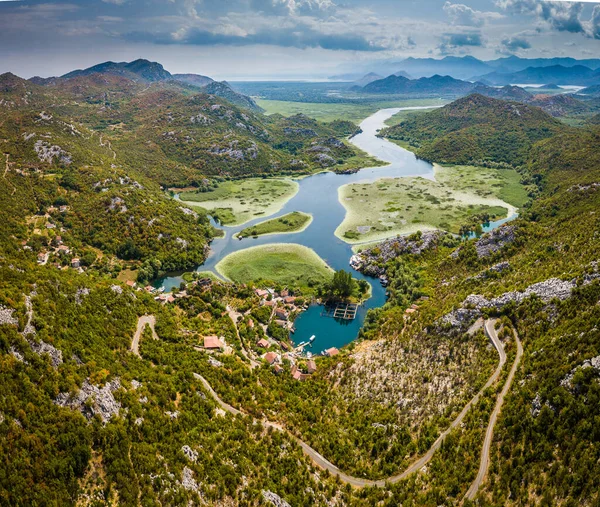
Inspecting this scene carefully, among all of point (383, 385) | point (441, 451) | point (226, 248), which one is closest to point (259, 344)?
point (383, 385)

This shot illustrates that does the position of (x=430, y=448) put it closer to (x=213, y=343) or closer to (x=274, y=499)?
(x=274, y=499)

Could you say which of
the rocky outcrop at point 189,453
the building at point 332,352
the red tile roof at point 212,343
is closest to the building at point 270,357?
the red tile roof at point 212,343

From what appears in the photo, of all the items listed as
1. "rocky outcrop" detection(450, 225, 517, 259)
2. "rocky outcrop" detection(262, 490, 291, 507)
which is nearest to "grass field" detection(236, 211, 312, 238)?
"rocky outcrop" detection(450, 225, 517, 259)

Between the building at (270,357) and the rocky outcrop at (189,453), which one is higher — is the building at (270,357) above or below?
below

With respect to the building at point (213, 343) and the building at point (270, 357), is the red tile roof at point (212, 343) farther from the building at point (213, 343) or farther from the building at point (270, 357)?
the building at point (270, 357)

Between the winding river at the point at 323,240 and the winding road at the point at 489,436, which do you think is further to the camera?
the winding river at the point at 323,240

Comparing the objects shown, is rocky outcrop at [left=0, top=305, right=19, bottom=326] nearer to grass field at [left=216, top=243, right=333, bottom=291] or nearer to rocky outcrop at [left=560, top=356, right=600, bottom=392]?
grass field at [left=216, top=243, right=333, bottom=291]
